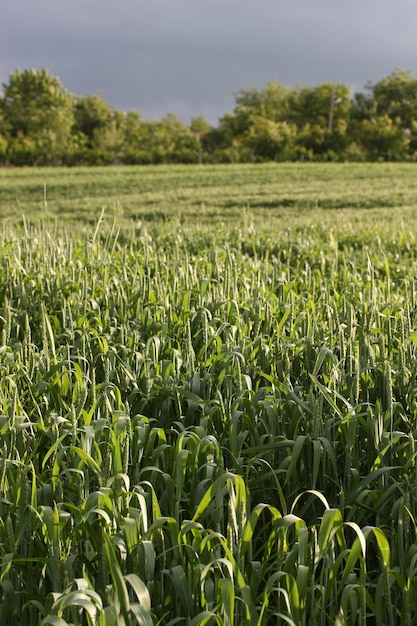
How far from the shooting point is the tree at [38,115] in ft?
230

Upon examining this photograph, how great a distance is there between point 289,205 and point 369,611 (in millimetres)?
20751

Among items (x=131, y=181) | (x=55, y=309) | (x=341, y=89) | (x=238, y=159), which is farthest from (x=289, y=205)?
(x=341, y=89)

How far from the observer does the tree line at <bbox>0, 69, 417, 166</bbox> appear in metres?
68.2

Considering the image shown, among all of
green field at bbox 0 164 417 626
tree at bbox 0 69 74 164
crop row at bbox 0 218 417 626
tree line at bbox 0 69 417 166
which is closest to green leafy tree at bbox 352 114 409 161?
tree line at bbox 0 69 417 166

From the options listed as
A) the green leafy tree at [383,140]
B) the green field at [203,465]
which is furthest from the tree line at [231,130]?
the green field at [203,465]

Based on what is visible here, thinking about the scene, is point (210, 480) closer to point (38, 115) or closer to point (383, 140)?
point (383, 140)

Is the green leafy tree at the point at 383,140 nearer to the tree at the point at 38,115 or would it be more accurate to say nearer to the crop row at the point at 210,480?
→ the tree at the point at 38,115

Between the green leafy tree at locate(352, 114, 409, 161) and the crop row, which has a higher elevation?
the green leafy tree at locate(352, 114, 409, 161)

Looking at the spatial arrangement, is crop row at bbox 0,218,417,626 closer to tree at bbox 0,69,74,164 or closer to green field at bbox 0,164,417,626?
green field at bbox 0,164,417,626

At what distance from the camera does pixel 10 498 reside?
2637 mm

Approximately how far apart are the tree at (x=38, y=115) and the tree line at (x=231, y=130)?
11 centimetres

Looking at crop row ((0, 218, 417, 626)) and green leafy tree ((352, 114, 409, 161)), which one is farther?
green leafy tree ((352, 114, 409, 161))

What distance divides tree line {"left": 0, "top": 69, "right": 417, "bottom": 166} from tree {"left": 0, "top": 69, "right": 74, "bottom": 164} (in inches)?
4.2

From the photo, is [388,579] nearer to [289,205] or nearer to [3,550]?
[3,550]
